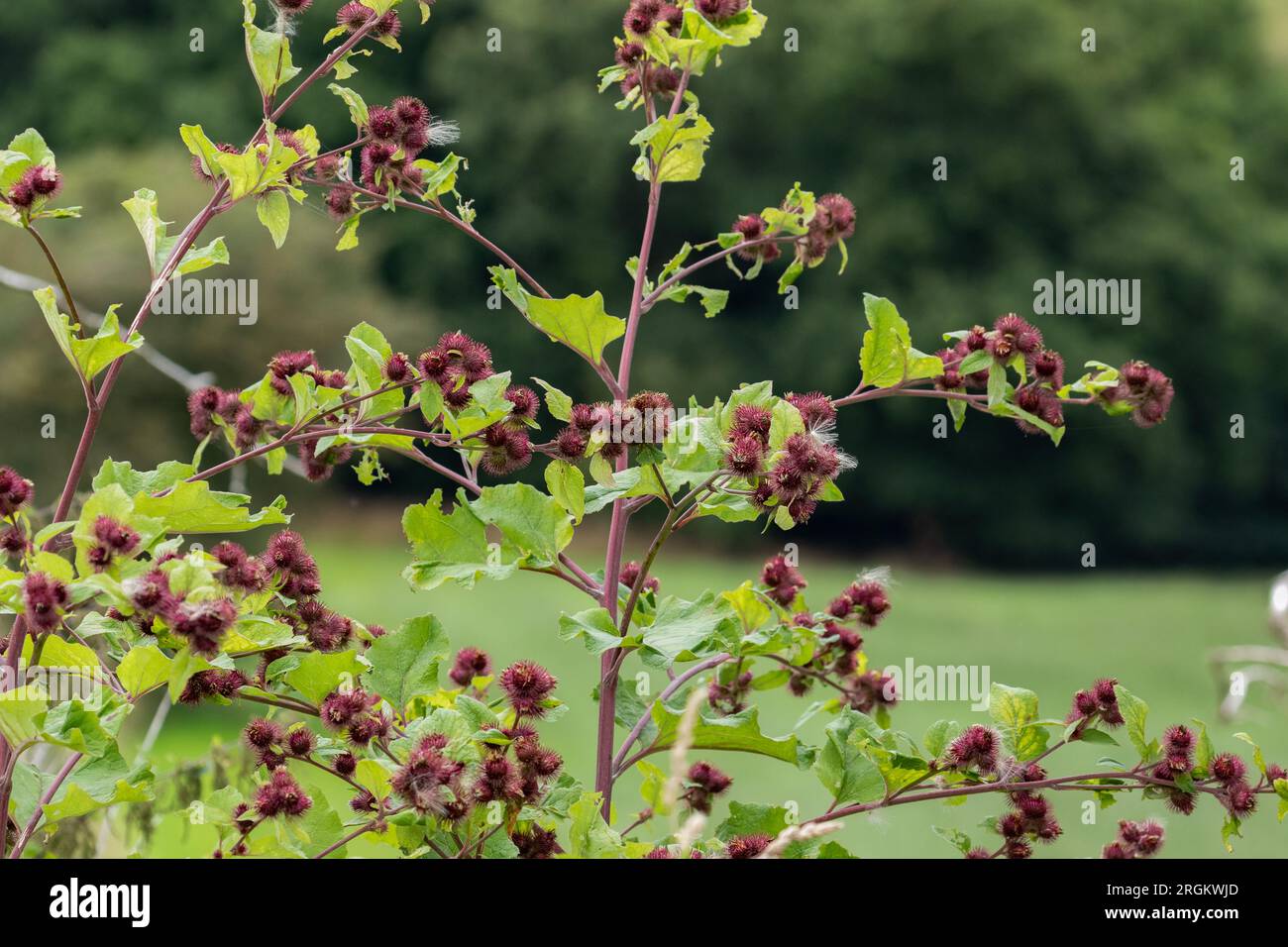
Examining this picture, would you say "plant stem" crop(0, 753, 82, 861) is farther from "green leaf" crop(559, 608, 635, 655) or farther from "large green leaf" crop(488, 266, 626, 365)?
"large green leaf" crop(488, 266, 626, 365)

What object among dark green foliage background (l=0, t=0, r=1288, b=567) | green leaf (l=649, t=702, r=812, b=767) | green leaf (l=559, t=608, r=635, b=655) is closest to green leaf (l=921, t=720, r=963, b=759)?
green leaf (l=649, t=702, r=812, b=767)

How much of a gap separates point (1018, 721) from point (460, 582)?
0.55 meters

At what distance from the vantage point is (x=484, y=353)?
1371 mm

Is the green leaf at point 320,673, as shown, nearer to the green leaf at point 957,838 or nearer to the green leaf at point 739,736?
the green leaf at point 739,736

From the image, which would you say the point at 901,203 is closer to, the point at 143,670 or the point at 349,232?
the point at 349,232

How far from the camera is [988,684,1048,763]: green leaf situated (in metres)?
1.38

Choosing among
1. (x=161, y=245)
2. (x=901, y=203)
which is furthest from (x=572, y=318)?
(x=901, y=203)

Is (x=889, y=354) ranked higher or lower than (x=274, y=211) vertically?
lower

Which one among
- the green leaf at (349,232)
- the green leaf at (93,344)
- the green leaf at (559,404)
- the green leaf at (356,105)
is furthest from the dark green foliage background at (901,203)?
the green leaf at (93,344)

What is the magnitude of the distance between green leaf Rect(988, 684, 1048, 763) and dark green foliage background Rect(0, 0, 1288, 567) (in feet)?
58.4

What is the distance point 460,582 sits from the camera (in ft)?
4.62
